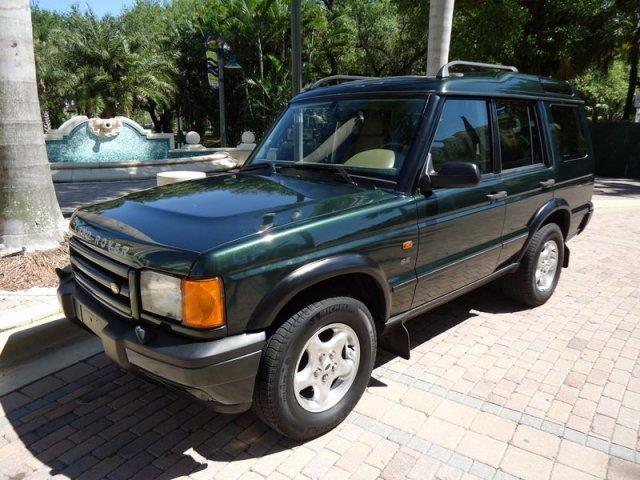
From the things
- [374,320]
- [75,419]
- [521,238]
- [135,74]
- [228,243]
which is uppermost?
[135,74]

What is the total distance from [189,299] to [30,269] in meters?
3.39

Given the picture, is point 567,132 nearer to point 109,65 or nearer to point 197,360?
point 197,360

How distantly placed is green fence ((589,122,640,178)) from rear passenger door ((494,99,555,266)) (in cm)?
1588

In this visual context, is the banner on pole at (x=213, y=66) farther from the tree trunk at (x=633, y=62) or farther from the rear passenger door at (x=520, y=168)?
the rear passenger door at (x=520, y=168)

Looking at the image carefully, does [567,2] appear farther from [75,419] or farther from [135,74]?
[135,74]

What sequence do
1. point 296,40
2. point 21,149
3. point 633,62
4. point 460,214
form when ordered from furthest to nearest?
point 633,62
point 296,40
point 21,149
point 460,214

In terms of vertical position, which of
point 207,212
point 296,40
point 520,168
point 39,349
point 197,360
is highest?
point 296,40

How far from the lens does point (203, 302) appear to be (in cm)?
240

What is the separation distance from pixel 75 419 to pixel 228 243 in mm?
1733

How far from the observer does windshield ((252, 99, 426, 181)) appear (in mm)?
3479

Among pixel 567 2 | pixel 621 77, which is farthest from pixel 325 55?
pixel 621 77

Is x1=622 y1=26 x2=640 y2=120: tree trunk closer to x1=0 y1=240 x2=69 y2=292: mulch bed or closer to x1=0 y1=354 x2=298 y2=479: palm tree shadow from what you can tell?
x1=0 y1=240 x2=69 y2=292: mulch bed

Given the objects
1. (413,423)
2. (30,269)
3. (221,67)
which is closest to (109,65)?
(221,67)

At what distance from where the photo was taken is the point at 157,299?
254 centimetres
